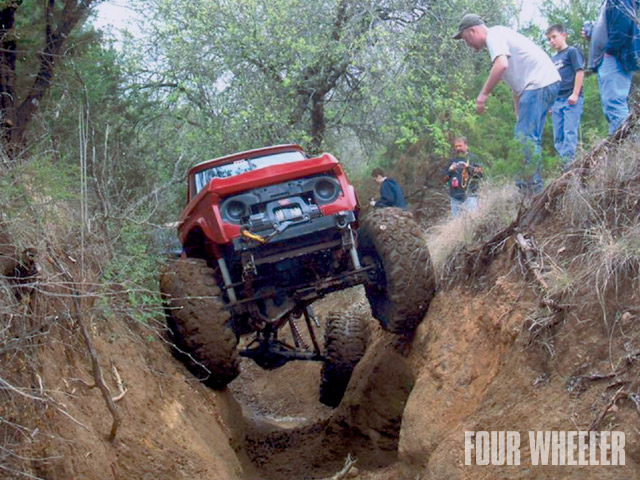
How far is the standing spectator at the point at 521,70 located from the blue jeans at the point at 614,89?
1.45 ft

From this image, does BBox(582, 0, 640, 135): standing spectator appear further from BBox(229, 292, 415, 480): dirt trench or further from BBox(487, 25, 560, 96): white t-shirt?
BBox(229, 292, 415, 480): dirt trench

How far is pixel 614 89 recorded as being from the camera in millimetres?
7742

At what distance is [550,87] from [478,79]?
6117 mm

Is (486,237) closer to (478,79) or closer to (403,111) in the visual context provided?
(403,111)

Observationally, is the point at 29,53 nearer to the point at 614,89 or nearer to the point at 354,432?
the point at 354,432

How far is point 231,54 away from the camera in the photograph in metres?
12.9

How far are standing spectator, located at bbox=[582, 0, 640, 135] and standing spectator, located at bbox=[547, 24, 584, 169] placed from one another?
456mm

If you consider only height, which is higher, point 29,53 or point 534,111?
point 29,53

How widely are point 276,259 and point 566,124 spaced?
11.1 ft

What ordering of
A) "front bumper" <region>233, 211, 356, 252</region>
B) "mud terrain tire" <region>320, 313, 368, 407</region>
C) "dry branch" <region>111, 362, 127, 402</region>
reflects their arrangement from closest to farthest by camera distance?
"dry branch" <region>111, 362, 127, 402</region>, "front bumper" <region>233, 211, 356, 252</region>, "mud terrain tire" <region>320, 313, 368, 407</region>

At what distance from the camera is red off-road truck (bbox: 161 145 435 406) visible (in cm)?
714

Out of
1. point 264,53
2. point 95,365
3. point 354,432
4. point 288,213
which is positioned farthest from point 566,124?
point 264,53

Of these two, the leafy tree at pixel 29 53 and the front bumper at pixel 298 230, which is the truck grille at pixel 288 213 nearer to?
the front bumper at pixel 298 230

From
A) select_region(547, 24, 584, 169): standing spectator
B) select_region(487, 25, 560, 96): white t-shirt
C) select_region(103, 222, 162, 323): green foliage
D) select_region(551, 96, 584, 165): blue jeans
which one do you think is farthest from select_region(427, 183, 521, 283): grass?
select_region(103, 222, 162, 323): green foliage
